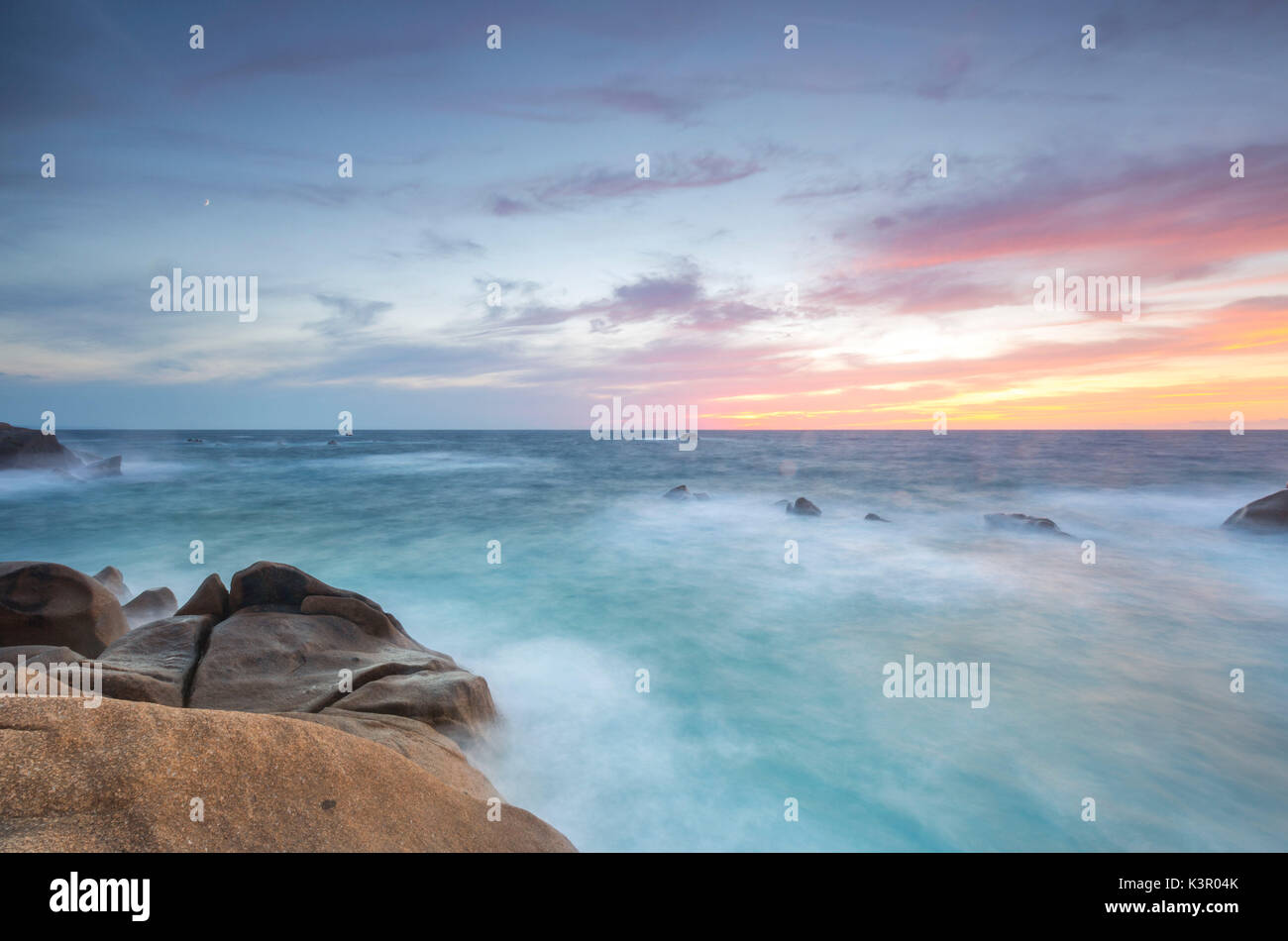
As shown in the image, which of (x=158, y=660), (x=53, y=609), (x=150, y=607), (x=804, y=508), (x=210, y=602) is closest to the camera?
(x=158, y=660)

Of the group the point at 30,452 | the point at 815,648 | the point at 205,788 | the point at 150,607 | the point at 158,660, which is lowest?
the point at 815,648

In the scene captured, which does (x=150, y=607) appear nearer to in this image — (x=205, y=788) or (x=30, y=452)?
(x=205, y=788)

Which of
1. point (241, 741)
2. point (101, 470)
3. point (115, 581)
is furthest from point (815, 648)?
point (101, 470)

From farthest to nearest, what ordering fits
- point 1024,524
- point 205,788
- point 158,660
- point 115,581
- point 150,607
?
point 1024,524, point 115,581, point 150,607, point 158,660, point 205,788

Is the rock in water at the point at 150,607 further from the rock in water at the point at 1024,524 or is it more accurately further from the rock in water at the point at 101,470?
the rock in water at the point at 101,470

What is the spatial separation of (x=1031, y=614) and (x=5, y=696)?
54.3ft

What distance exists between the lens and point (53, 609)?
25.0ft

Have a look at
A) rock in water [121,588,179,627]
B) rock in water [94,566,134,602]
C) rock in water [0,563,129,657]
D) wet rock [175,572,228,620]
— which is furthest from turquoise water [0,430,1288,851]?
rock in water [0,563,129,657]

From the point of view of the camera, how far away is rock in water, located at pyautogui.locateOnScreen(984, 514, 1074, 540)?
21.1m

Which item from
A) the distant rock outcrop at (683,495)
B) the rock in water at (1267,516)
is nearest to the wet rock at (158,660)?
the distant rock outcrop at (683,495)

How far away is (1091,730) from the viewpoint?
8406mm

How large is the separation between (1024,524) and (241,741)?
25.9 meters

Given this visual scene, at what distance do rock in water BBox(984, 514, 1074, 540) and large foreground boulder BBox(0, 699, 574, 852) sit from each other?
2386cm

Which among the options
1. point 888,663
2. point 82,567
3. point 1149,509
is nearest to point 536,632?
point 888,663
